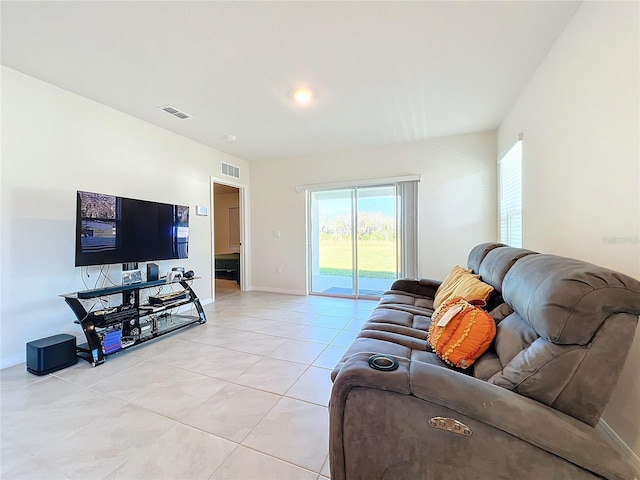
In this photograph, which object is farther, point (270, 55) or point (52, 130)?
point (52, 130)

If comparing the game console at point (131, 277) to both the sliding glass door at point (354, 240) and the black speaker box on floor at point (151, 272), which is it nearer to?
the black speaker box on floor at point (151, 272)

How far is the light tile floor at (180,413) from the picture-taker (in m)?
1.33

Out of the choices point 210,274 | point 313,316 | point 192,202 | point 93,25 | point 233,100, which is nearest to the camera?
point 93,25

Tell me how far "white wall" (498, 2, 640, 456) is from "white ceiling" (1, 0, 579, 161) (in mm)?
349

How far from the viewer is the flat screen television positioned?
248 centimetres

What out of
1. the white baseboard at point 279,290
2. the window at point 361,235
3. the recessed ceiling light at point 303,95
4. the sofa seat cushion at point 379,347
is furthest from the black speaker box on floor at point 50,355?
the window at point 361,235

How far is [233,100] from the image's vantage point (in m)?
2.92

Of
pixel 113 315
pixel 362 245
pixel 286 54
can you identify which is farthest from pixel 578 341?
pixel 362 245

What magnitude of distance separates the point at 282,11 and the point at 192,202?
10.0 ft

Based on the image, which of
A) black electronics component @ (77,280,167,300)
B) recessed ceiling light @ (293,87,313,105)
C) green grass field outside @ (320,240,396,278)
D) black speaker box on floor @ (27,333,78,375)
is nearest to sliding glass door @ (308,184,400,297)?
green grass field outside @ (320,240,396,278)

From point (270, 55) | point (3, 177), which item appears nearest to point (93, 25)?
point (270, 55)

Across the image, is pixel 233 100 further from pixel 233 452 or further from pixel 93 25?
pixel 233 452

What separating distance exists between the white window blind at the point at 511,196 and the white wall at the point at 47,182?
4.42 meters

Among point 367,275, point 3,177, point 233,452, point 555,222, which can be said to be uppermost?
point 3,177
